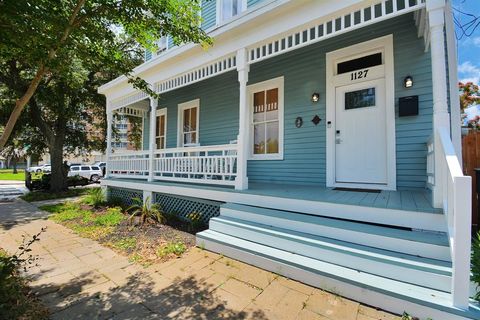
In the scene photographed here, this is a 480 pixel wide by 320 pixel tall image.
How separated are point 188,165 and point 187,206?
0.91m

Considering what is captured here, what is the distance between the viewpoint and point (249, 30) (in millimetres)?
4691

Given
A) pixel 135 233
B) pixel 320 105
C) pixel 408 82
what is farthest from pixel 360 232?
pixel 135 233

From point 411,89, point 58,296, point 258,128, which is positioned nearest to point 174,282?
point 58,296

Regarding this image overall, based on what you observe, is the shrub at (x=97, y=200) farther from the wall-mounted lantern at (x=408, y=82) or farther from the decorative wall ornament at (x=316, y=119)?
the wall-mounted lantern at (x=408, y=82)

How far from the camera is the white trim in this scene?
14.5ft

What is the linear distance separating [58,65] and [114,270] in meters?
2.58

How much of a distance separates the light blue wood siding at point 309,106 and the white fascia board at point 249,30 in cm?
136

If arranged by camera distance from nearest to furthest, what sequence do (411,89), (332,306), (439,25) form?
(332,306)
(439,25)
(411,89)

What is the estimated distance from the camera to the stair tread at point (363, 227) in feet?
8.52

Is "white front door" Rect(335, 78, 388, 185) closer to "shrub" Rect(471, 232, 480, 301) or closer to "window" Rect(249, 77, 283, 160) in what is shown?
"window" Rect(249, 77, 283, 160)

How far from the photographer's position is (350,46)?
16.1 feet

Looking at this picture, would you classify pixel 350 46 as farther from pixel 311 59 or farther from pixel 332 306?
pixel 332 306

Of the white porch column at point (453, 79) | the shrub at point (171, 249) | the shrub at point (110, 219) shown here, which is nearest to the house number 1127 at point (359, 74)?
the white porch column at point (453, 79)

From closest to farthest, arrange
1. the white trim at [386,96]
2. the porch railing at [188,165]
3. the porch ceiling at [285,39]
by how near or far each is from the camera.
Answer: the porch ceiling at [285,39]
the white trim at [386,96]
the porch railing at [188,165]
